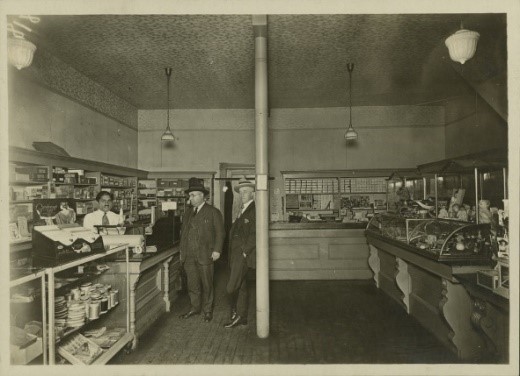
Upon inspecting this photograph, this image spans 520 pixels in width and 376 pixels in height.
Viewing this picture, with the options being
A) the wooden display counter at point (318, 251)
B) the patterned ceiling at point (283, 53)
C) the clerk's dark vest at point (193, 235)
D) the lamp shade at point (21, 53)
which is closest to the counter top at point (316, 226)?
the wooden display counter at point (318, 251)

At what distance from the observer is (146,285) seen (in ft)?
14.4

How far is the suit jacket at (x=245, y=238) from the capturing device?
4492mm

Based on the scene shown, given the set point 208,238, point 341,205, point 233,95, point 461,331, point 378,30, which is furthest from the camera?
point 341,205

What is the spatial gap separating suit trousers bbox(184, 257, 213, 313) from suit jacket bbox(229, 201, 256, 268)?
36cm

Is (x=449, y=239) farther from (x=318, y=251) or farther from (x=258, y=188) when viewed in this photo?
(x=318, y=251)

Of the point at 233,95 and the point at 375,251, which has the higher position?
the point at 233,95

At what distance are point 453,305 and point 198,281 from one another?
2735mm

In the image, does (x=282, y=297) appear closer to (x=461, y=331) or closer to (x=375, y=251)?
(x=375, y=251)

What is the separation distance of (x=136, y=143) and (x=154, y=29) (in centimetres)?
482

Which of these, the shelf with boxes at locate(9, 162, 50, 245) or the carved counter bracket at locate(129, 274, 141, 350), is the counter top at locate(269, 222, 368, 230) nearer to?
the carved counter bracket at locate(129, 274, 141, 350)

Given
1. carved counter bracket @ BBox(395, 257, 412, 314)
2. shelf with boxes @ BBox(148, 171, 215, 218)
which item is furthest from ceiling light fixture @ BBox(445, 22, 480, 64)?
shelf with boxes @ BBox(148, 171, 215, 218)

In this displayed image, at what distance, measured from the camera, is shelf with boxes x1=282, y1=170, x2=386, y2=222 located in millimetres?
9164

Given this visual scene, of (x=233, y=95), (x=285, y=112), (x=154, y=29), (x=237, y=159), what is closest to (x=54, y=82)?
(x=154, y=29)

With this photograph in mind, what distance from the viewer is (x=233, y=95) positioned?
27.0ft
